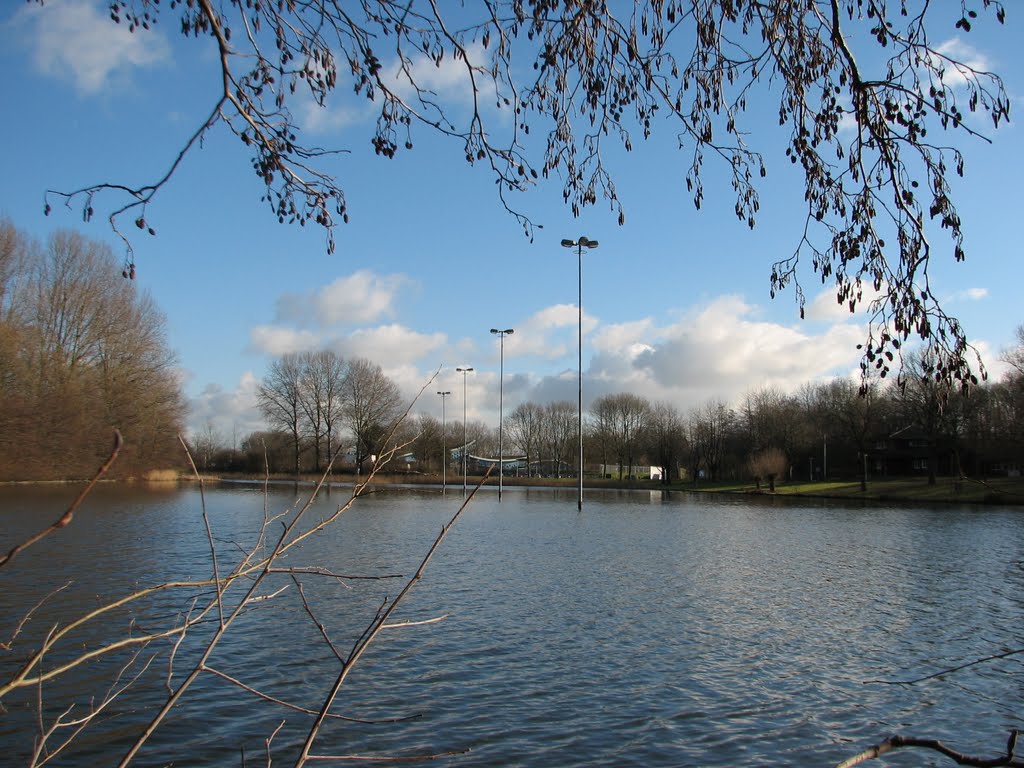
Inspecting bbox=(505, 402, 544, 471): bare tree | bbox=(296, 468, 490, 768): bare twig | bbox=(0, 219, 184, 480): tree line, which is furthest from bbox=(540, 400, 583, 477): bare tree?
A: bbox=(296, 468, 490, 768): bare twig

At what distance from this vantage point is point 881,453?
259ft

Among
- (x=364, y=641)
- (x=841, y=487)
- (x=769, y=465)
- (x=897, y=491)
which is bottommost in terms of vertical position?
(x=897, y=491)

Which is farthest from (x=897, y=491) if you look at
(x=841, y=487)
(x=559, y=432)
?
(x=559, y=432)

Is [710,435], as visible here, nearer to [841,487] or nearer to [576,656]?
[841,487]

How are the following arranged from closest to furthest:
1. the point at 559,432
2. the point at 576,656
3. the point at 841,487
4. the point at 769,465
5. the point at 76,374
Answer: the point at 576,656 → the point at 76,374 → the point at 841,487 → the point at 769,465 → the point at 559,432

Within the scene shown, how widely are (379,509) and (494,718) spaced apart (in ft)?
95.4

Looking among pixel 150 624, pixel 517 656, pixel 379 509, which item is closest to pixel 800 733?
pixel 517 656

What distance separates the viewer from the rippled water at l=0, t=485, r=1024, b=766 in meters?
6.38

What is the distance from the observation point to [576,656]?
891 centimetres

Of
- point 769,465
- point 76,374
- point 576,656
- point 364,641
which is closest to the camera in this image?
point 364,641

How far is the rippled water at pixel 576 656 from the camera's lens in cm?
638

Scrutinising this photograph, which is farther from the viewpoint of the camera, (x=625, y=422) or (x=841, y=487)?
(x=625, y=422)

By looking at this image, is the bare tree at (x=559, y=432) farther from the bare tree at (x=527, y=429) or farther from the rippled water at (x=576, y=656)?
the rippled water at (x=576, y=656)

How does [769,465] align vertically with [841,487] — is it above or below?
above
